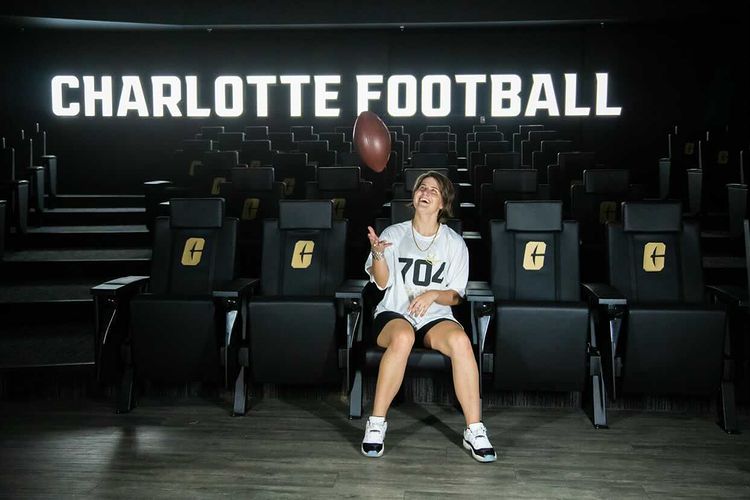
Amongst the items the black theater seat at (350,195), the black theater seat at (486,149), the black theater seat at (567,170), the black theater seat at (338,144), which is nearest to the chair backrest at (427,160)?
the black theater seat at (486,149)

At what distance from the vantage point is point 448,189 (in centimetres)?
300

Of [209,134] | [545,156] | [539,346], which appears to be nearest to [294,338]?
[539,346]

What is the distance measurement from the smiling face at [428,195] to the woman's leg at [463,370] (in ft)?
1.53

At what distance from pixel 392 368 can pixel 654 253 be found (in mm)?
1267

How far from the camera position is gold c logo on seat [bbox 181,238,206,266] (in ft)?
11.3

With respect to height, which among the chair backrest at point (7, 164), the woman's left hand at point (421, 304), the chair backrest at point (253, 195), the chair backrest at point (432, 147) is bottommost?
the woman's left hand at point (421, 304)

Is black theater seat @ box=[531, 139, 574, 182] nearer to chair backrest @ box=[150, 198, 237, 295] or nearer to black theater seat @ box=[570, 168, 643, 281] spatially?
black theater seat @ box=[570, 168, 643, 281]

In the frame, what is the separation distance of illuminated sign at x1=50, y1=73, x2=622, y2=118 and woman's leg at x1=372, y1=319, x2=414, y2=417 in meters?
7.12

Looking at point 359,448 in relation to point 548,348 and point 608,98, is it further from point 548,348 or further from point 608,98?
point 608,98

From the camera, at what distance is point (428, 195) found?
9.63ft

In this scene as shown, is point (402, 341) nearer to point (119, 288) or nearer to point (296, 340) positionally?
point (296, 340)

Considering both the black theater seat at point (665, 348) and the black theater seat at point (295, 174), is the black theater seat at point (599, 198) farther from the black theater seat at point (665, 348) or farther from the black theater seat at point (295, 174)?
the black theater seat at point (295, 174)

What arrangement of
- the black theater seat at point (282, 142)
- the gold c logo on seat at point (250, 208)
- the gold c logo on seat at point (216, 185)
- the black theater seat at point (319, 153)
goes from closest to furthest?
1. the gold c logo on seat at point (250, 208)
2. the gold c logo on seat at point (216, 185)
3. the black theater seat at point (319, 153)
4. the black theater seat at point (282, 142)

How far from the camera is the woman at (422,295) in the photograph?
8.96 ft
